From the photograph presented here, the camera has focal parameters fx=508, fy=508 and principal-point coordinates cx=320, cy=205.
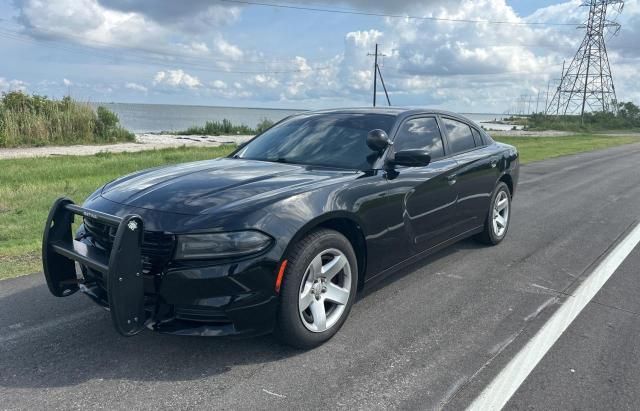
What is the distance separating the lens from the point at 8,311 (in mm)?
3965

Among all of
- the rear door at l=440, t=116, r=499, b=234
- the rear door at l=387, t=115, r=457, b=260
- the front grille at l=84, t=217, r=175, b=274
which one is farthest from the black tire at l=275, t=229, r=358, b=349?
the rear door at l=440, t=116, r=499, b=234

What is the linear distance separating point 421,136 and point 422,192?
664 millimetres

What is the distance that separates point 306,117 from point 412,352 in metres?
2.57

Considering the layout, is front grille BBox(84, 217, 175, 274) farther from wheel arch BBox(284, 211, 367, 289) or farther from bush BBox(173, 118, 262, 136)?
bush BBox(173, 118, 262, 136)

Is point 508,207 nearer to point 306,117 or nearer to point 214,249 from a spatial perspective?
point 306,117

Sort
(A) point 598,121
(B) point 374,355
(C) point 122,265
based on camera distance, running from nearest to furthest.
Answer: (C) point 122,265 < (B) point 374,355 < (A) point 598,121

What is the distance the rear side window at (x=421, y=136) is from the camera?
4.49m

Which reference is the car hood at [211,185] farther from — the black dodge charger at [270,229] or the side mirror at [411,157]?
the side mirror at [411,157]

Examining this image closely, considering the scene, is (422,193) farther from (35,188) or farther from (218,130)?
(218,130)

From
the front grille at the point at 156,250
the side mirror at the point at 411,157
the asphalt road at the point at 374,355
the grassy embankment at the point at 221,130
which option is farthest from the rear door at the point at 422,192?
the grassy embankment at the point at 221,130

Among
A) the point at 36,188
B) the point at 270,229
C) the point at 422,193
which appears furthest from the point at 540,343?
the point at 36,188

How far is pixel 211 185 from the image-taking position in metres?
3.52

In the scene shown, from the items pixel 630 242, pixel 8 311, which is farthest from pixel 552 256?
pixel 8 311

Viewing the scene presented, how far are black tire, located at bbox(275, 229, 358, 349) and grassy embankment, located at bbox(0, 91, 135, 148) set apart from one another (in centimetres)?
1808
